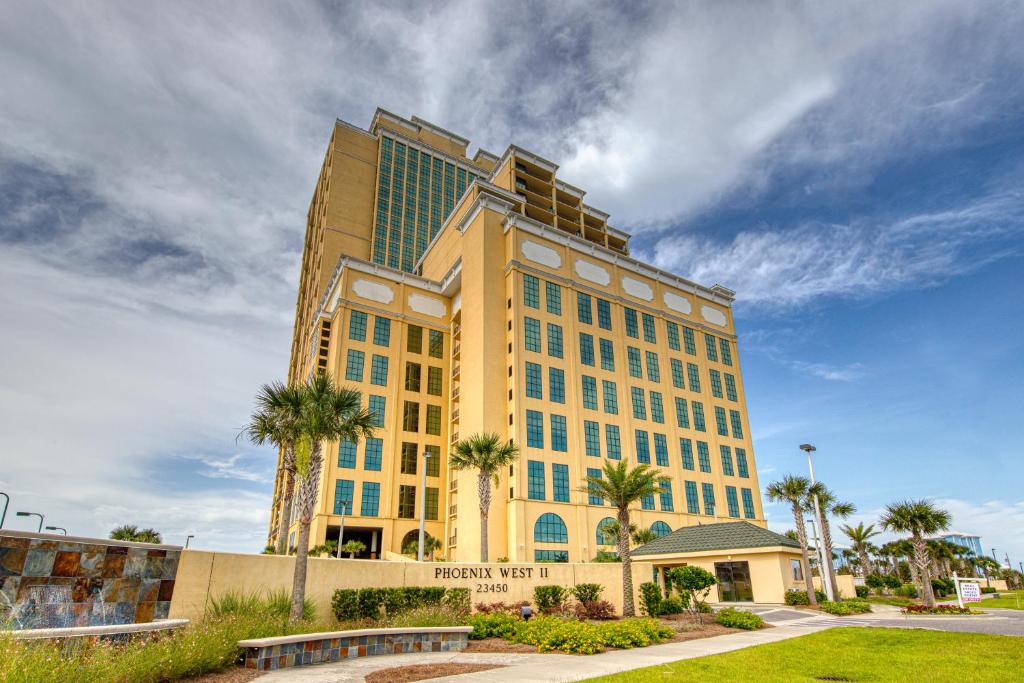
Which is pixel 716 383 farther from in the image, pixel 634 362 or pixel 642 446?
pixel 642 446

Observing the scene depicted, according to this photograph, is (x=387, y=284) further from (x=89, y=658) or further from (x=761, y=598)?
→ (x=89, y=658)

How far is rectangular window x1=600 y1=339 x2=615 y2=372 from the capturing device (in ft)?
179

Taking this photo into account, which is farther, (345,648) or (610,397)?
(610,397)

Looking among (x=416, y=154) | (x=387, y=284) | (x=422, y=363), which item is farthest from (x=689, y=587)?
(x=416, y=154)

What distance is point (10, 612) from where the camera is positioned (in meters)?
12.1

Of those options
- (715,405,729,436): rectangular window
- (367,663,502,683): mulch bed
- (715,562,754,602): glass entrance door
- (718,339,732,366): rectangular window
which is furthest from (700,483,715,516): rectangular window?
(367,663,502,683): mulch bed

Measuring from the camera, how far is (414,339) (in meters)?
57.9

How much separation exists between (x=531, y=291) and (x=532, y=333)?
157 inches

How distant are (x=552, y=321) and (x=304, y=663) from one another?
40295 millimetres

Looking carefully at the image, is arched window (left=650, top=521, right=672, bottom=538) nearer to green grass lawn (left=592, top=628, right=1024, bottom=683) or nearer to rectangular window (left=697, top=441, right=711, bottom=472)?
rectangular window (left=697, top=441, right=711, bottom=472)

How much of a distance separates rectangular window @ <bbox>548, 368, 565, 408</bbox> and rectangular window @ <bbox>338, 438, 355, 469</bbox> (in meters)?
16.9

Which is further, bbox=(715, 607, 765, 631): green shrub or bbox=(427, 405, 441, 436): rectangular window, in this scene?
bbox=(427, 405, 441, 436): rectangular window

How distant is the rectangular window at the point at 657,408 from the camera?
56.1 m

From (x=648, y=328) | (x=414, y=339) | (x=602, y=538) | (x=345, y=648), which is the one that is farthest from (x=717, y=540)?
(x=414, y=339)
